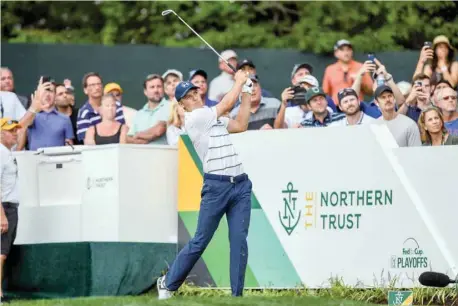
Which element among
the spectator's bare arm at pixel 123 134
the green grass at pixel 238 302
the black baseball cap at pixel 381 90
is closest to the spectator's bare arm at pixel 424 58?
the black baseball cap at pixel 381 90

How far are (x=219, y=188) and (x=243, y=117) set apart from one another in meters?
0.68

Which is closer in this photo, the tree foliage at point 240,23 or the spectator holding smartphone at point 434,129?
the spectator holding smartphone at point 434,129

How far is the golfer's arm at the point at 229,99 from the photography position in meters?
12.6

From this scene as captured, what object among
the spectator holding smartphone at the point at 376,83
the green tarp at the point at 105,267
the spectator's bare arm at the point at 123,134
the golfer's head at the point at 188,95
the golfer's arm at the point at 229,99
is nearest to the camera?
the golfer's arm at the point at 229,99

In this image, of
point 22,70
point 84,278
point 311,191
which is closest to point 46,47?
point 22,70

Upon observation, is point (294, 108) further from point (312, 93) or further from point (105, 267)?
point (105, 267)

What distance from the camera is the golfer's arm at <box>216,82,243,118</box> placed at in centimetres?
1258

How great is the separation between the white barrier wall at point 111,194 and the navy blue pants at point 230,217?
2.47 meters

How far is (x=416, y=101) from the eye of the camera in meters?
15.9

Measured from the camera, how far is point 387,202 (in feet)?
44.9

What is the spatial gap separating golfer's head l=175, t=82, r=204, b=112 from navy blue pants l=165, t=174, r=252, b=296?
66 cm

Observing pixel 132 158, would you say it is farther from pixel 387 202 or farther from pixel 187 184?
pixel 387 202

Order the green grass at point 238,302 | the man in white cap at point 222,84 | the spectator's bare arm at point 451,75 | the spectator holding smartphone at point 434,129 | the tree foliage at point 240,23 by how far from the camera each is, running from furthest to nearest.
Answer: the tree foliage at point 240,23
the man in white cap at point 222,84
the spectator's bare arm at point 451,75
the spectator holding smartphone at point 434,129
the green grass at point 238,302

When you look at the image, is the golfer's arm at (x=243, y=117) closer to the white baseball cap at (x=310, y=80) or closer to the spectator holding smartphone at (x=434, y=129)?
the spectator holding smartphone at (x=434, y=129)
